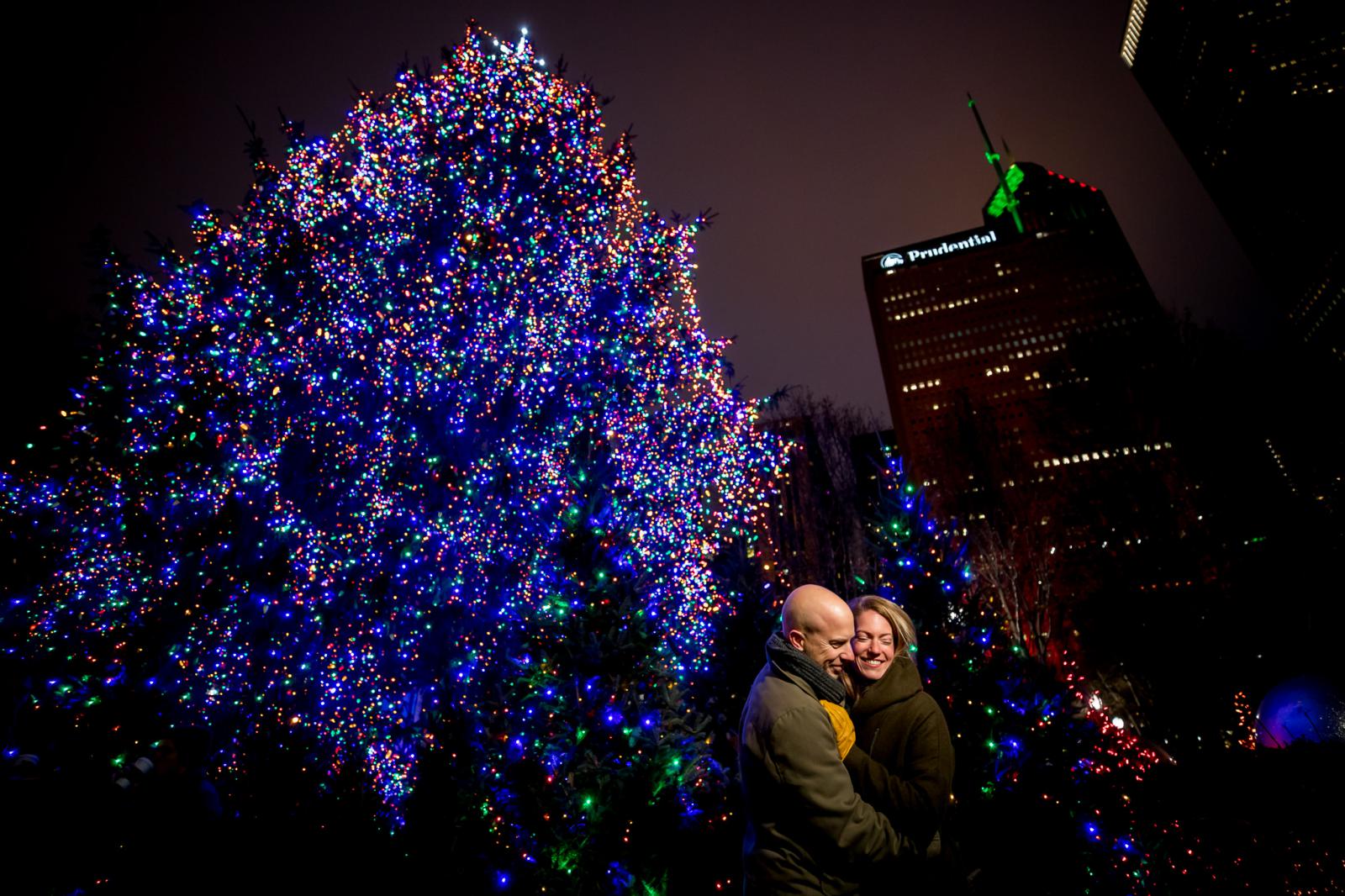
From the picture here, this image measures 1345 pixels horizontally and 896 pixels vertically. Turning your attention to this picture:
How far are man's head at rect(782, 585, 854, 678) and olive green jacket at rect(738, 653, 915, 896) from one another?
0.25 m

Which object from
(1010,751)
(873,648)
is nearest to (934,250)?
(1010,751)

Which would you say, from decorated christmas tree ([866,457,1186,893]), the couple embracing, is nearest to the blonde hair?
the couple embracing

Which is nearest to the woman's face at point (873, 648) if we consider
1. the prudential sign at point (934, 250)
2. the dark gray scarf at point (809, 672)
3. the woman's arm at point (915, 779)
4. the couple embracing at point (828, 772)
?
the couple embracing at point (828, 772)

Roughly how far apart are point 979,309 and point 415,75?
46860mm

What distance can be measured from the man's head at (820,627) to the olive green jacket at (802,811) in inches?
9.7

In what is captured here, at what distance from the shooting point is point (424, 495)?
8.02 m

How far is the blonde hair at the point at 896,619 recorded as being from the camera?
2877 millimetres

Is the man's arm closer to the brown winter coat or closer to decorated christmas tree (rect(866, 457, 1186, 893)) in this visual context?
the brown winter coat

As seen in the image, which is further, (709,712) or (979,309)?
(979,309)

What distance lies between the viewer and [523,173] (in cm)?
980

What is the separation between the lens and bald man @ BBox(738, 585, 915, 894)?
1783 mm

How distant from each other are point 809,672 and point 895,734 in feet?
2.44

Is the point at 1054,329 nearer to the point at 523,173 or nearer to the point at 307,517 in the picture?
the point at 523,173

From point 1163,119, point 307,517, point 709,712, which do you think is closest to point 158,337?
point 307,517
